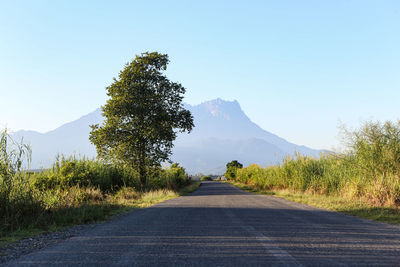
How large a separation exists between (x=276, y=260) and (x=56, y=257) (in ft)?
11.4

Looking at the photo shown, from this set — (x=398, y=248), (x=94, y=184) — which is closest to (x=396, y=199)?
(x=398, y=248)

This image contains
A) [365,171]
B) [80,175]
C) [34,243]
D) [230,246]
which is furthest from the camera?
[80,175]

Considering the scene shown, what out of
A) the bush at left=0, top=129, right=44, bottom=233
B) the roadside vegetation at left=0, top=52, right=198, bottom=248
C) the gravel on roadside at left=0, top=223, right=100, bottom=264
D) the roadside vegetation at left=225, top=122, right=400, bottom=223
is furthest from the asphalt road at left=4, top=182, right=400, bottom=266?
the roadside vegetation at left=0, top=52, right=198, bottom=248

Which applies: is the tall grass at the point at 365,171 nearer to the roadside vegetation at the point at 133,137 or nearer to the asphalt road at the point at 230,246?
the asphalt road at the point at 230,246

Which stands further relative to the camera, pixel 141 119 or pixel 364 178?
pixel 141 119

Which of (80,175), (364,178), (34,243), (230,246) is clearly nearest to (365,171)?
(364,178)

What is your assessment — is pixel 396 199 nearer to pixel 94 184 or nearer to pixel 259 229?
pixel 259 229

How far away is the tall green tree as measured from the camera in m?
20.1

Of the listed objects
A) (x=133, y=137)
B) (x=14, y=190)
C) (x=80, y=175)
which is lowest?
(x=14, y=190)

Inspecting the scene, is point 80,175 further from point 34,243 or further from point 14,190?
point 34,243

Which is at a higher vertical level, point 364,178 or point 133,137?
point 133,137

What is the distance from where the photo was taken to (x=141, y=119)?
20.6 m

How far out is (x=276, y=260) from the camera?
4.21m

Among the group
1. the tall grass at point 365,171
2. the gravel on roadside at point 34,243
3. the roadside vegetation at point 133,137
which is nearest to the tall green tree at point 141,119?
Answer: the roadside vegetation at point 133,137
